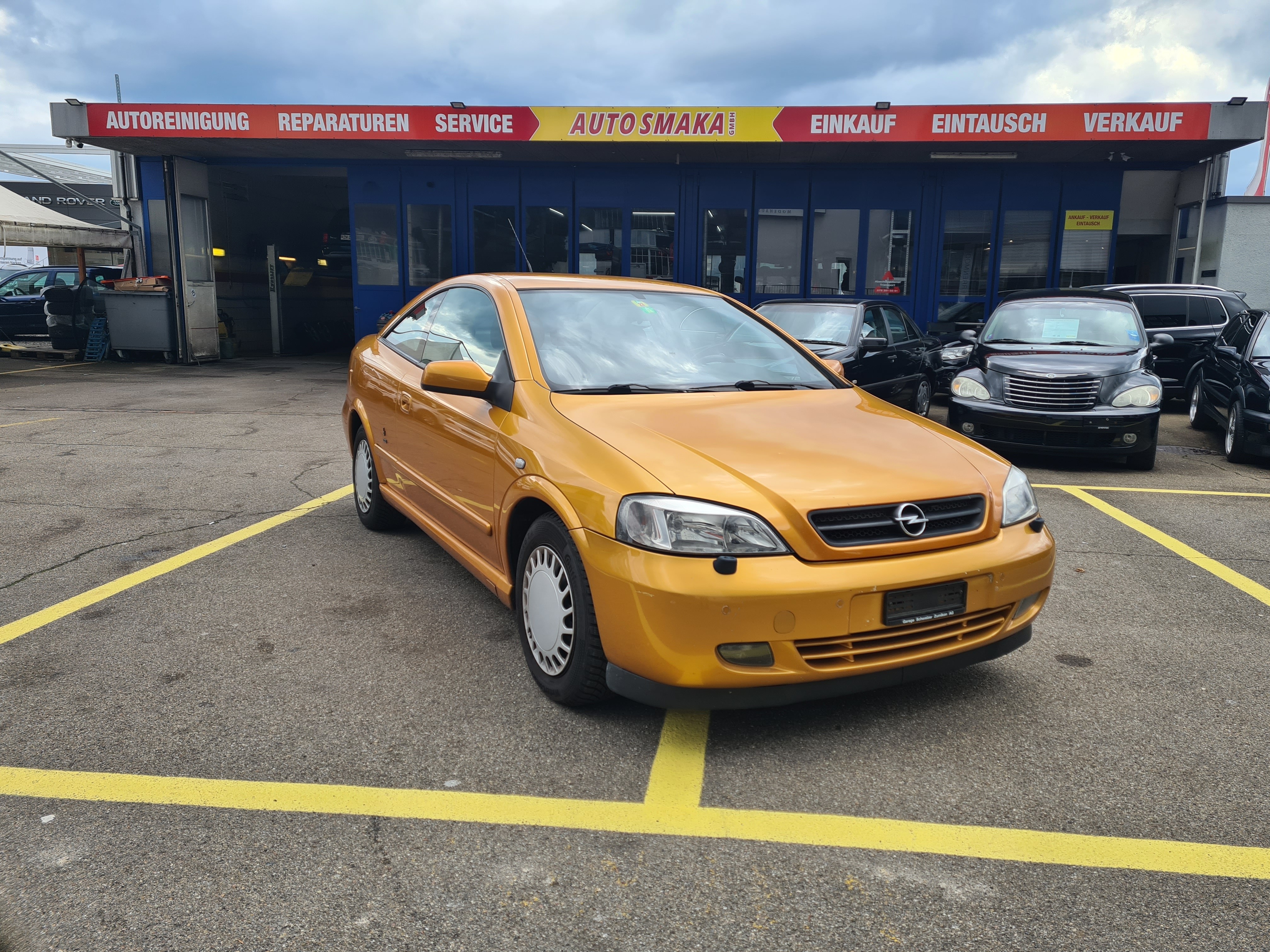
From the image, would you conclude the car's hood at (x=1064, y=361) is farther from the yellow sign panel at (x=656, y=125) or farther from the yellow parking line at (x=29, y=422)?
the yellow parking line at (x=29, y=422)

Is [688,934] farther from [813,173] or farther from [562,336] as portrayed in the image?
[813,173]

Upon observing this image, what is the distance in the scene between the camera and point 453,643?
387 cm

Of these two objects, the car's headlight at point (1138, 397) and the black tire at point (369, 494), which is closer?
the black tire at point (369, 494)

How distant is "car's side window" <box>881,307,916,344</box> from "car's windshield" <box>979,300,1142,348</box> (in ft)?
3.45

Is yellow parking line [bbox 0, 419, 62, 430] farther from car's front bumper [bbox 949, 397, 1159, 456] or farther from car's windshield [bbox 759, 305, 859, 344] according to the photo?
car's front bumper [bbox 949, 397, 1159, 456]

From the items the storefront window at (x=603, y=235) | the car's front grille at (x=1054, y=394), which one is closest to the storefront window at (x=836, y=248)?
the storefront window at (x=603, y=235)

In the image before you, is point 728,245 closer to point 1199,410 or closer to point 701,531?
point 1199,410

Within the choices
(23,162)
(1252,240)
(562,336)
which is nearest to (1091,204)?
(1252,240)

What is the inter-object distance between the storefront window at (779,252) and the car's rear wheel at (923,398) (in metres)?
6.56

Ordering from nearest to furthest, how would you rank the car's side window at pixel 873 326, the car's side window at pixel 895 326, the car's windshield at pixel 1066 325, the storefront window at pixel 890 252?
the car's windshield at pixel 1066 325 → the car's side window at pixel 873 326 → the car's side window at pixel 895 326 → the storefront window at pixel 890 252

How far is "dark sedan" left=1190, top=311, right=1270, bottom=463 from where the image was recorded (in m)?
7.99

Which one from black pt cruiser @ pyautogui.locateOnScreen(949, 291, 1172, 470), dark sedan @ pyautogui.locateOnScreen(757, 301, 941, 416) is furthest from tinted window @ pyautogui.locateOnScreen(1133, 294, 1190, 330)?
black pt cruiser @ pyautogui.locateOnScreen(949, 291, 1172, 470)

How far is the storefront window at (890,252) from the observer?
17203 millimetres

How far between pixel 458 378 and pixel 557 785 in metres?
1.63
